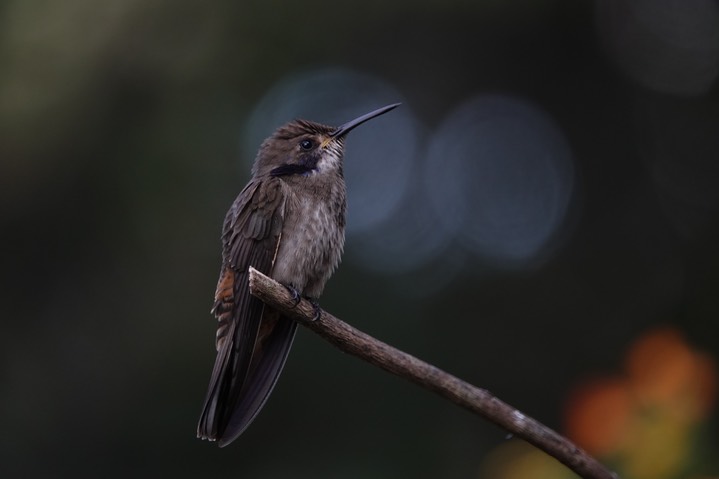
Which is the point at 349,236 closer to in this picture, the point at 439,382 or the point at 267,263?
the point at 267,263

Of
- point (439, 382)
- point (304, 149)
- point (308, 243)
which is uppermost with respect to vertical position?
point (304, 149)

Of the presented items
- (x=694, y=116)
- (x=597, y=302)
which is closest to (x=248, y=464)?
(x=597, y=302)

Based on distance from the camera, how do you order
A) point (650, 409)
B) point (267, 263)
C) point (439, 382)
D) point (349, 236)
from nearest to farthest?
point (439, 382) < point (650, 409) < point (267, 263) < point (349, 236)

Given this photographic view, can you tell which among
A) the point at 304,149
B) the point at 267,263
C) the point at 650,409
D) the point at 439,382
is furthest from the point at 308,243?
the point at 650,409

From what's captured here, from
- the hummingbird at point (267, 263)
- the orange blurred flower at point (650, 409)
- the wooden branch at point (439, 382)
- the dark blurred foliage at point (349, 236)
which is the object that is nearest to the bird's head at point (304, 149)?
the hummingbird at point (267, 263)

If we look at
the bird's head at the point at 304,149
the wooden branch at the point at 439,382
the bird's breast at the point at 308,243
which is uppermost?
the bird's head at the point at 304,149

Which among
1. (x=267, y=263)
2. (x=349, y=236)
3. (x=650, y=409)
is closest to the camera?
(x=650, y=409)

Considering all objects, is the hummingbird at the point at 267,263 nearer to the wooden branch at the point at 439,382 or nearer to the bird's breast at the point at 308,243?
the bird's breast at the point at 308,243
